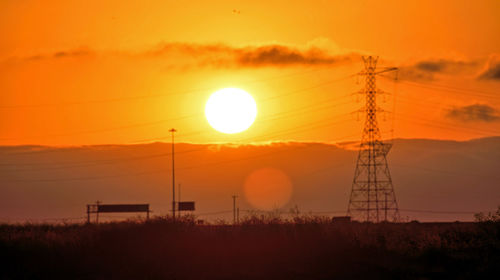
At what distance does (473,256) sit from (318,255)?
9.87 metres

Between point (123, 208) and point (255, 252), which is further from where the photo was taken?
point (123, 208)

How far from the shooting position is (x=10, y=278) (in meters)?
44.2

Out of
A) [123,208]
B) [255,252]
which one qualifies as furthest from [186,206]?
[255,252]

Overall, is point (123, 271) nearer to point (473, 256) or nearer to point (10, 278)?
point (10, 278)

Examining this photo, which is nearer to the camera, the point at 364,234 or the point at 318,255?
the point at 318,255

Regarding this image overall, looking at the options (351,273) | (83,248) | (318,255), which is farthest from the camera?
(83,248)

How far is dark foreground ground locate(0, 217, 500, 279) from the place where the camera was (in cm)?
4428

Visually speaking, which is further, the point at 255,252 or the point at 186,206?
the point at 186,206

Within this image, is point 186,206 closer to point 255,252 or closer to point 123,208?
point 123,208

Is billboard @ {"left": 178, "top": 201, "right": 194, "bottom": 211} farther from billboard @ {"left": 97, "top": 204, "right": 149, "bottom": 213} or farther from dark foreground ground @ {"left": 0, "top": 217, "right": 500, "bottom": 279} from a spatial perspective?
dark foreground ground @ {"left": 0, "top": 217, "right": 500, "bottom": 279}

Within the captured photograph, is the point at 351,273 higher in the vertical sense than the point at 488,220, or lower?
lower

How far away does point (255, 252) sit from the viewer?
49125mm

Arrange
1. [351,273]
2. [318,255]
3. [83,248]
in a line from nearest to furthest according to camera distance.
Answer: [351,273] → [318,255] → [83,248]

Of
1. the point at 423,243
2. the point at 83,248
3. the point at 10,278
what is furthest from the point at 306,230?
the point at 10,278
